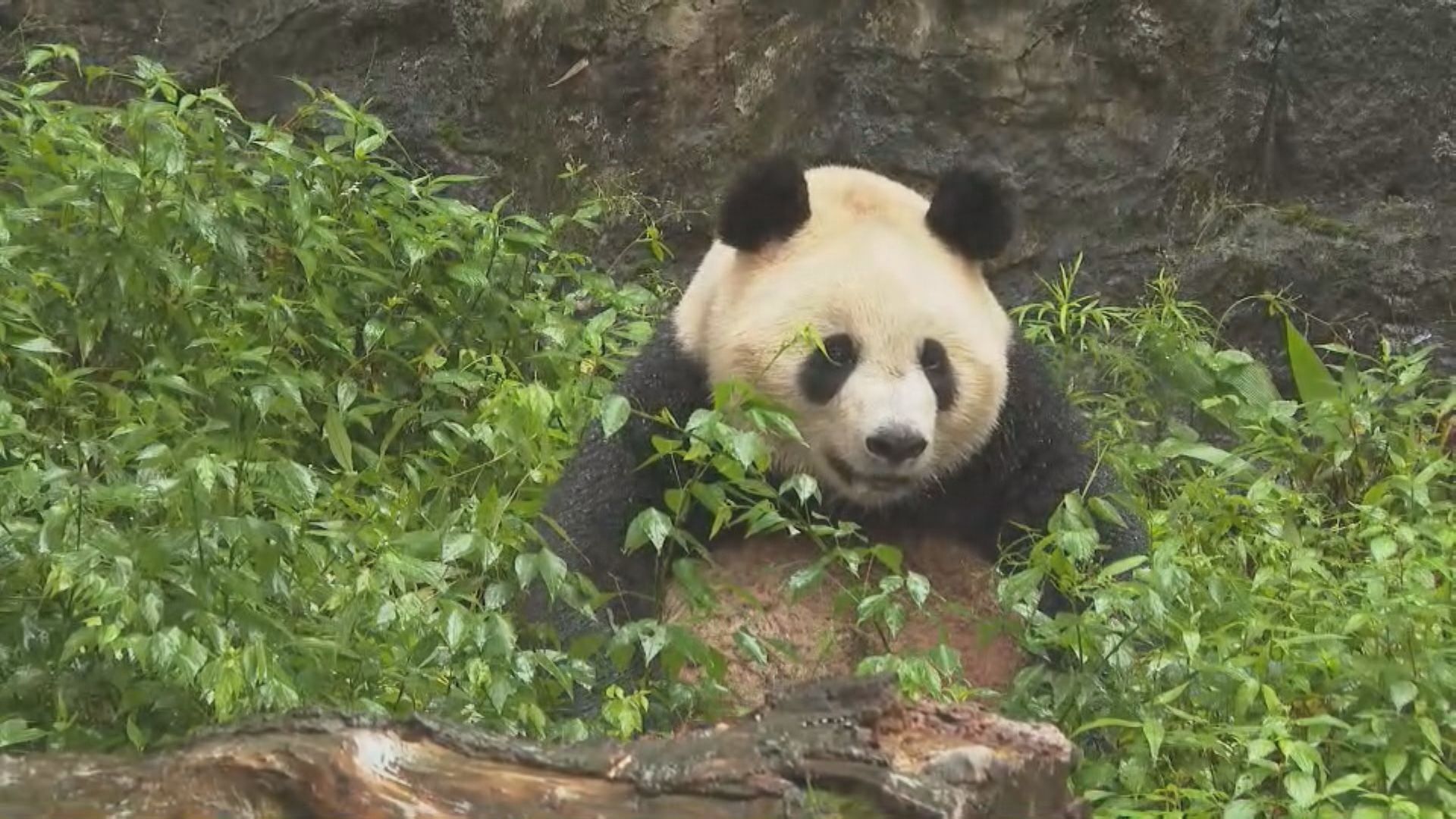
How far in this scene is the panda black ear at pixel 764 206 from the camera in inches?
199

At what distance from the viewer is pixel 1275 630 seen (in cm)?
430

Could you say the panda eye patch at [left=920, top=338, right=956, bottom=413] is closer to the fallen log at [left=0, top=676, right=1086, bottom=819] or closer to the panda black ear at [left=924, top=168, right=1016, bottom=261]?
the panda black ear at [left=924, top=168, right=1016, bottom=261]

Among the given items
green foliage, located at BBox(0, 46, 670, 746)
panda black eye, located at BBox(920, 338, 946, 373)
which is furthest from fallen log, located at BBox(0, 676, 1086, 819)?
panda black eye, located at BBox(920, 338, 946, 373)

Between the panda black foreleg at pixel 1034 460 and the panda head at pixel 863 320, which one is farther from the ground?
the panda head at pixel 863 320

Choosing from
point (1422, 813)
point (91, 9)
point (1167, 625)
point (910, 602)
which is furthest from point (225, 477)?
point (91, 9)

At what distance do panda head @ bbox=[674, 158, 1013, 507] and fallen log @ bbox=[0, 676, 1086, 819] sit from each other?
1781 mm

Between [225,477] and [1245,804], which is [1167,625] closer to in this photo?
[1245,804]

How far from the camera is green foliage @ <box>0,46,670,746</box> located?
3.60 meters

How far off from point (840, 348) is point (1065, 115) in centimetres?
323

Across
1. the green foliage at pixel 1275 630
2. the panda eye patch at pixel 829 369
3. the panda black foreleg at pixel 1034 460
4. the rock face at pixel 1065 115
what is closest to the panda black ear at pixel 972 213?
the panda black foreleg at pixel 1034 460

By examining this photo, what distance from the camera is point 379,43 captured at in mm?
8305

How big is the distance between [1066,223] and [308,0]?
344 cm

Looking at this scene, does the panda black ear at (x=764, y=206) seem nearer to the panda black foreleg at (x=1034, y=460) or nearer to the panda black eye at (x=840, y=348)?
the panda black eye at (x=840, y=348)

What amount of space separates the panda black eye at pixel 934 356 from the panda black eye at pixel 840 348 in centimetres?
20
